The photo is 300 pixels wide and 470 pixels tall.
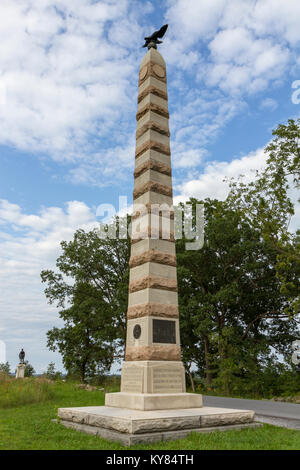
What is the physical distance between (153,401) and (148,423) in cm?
149

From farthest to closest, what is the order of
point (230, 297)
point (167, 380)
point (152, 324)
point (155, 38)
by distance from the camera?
point (230, 297) → point (155, 38) → point (152, 324) → point (167, 380)

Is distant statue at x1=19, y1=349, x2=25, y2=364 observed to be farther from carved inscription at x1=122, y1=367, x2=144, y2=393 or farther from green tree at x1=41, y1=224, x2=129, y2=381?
carved inscription at x1=122, y1=367, x2=144, y2=393

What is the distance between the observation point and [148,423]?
23.1 ft

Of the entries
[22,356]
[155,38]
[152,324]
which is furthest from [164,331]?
[22,356]

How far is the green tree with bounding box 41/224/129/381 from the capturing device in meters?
28.1

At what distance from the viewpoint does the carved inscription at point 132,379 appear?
9078 mm

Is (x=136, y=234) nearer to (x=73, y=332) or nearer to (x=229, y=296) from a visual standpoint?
(x=229, y=296)

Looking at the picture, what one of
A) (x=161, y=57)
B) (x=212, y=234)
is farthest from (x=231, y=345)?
(x=161, y=57)

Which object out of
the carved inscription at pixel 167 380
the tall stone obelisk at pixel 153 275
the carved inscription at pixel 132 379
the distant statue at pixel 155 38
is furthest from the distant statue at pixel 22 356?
the distant statue at pixel 155 38

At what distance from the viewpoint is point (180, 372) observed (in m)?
9.68

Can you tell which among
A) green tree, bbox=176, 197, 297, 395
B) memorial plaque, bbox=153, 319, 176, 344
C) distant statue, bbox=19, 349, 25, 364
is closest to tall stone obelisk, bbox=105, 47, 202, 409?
memorial plaque, bbox=153, 319, 176, 344

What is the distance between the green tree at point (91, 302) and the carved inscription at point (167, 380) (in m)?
16.3

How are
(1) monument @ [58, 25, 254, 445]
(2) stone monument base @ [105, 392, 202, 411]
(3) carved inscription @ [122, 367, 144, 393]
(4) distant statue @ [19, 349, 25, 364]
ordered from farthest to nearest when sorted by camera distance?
1. (4) distant statue @ [19, 349, 25, 364]
2. (3) carved inscription @ [122, 367, 144, 393]
3. (2) stone monument base @ [105, 392, 202, 411]
4. (1) monument @ [58, 25, 254, 445]

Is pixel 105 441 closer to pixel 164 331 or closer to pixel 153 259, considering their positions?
pixel 164 331
